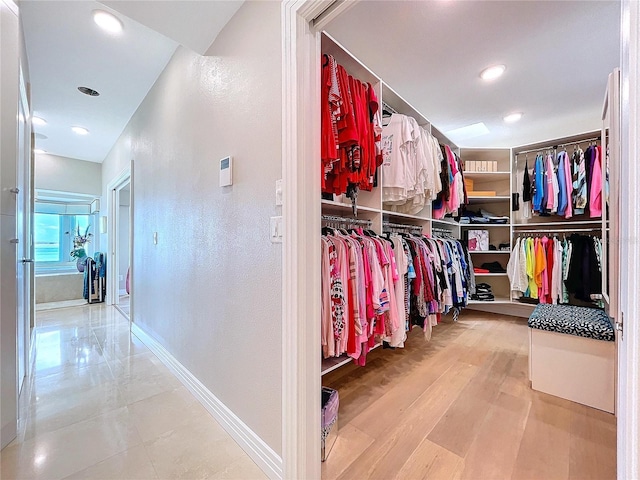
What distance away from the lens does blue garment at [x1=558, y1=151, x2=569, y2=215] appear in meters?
3.09

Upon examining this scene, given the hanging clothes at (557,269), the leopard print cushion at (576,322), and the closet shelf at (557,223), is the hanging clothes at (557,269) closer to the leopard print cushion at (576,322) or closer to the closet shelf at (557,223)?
the closet shelf at (557,223)

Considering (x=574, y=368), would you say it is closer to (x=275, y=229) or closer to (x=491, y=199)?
(x=275, y=229)

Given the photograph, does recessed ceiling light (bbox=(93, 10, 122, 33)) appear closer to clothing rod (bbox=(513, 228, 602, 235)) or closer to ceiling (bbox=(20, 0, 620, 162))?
ceiling (bbox=(20, 0, 620, 162))

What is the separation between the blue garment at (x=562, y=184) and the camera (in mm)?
3094

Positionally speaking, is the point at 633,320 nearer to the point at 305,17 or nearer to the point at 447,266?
the point at 305,17

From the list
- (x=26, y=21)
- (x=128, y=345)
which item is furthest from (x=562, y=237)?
(x=26, y=21)

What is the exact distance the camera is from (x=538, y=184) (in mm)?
3299

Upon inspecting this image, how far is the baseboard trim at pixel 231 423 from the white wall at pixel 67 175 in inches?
169

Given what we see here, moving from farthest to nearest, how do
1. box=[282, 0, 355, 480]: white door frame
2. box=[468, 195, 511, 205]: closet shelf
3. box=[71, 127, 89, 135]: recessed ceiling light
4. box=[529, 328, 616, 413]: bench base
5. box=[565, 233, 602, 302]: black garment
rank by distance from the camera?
box=[468, 195, 511, 205]: closet shelf → box=[71, 127, 89, 135]: recessed ceiling light → box=[565, 233, 602, 302]: black garment → box=[529, 328, 616, 413]: bench base → box=[282, 0, 355, 480]: white door frame

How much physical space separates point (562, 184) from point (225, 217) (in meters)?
3.72

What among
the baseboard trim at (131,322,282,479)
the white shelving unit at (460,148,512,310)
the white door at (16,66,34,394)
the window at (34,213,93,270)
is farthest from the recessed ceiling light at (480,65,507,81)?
the window at (34,213,93,270)

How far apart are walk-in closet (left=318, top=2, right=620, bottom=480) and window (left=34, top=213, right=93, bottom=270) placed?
6152mm

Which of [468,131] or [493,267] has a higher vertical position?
[468,131]

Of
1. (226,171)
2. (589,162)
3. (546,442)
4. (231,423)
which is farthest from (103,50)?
(589,162)
